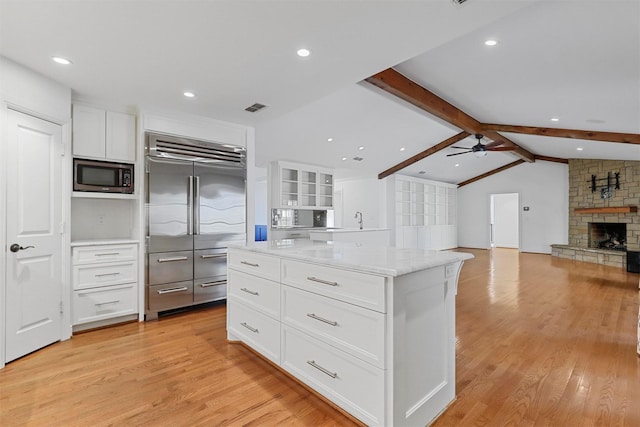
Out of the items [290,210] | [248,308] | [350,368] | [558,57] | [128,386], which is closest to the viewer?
[350,368]

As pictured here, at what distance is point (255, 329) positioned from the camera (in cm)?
240

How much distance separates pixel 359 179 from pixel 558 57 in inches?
256

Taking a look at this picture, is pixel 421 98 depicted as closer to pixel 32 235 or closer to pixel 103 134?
pixel 103 134

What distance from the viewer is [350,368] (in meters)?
1.67

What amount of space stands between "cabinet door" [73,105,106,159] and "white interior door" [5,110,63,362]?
10.2 inches

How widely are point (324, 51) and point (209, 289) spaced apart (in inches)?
116

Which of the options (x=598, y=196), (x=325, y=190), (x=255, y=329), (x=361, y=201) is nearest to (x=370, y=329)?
(x=255, y=329)

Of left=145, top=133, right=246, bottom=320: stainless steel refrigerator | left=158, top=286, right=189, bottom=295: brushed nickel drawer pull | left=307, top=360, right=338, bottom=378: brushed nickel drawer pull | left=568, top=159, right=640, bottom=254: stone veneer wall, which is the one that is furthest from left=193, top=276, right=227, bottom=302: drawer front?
left=568, top=159, right=640, bottom=254: stone veneer wall

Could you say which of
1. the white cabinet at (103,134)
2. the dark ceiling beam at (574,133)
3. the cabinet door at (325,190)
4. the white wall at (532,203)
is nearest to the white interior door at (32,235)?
the white cabinet at (103,134)

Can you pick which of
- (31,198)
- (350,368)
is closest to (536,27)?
(350,368)

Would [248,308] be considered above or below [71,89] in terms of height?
below

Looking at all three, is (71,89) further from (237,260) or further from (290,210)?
(290,210)

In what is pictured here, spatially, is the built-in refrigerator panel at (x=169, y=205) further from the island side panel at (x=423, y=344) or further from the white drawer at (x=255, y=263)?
the island side panel at (x=423, y=344)

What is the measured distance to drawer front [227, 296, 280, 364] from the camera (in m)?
2.20
